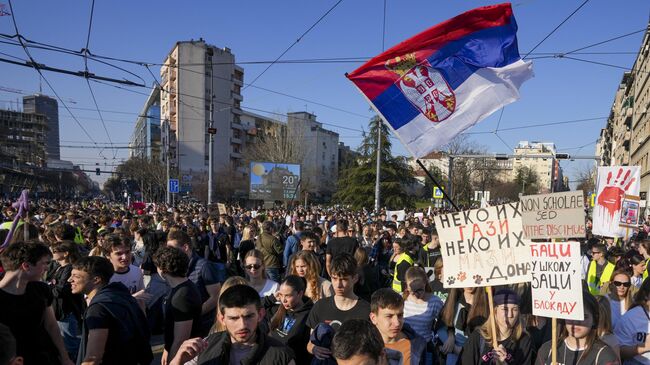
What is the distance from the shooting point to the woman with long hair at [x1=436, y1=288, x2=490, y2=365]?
4.24m

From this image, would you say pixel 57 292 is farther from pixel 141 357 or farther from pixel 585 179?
pixel 585 179

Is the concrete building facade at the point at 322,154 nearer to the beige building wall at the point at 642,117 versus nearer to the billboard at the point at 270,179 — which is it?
the beige building wall at the point at 642,117

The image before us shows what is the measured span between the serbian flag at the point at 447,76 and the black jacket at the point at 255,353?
3214 mm

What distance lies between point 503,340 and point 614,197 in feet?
27.2

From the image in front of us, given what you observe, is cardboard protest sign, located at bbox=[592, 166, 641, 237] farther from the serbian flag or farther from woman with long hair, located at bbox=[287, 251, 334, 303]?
woman with long hair, located at bbox=[287, 251, 334, 303]

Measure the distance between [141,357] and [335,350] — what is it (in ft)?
5.85

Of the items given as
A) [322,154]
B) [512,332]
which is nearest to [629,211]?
[512,332]

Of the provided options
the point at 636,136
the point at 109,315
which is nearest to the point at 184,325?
the point at 109,315

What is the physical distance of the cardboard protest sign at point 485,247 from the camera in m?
3.64

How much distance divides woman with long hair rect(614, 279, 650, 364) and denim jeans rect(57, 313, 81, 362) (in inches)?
Result: 215

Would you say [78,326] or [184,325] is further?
[78,326]

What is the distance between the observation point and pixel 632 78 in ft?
167

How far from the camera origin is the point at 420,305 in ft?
14.6

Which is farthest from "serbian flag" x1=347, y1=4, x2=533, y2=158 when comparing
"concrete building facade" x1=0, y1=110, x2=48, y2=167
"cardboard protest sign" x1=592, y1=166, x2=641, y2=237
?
"concrete building facade" x1=0, y1=110, x2=48, y2=167
